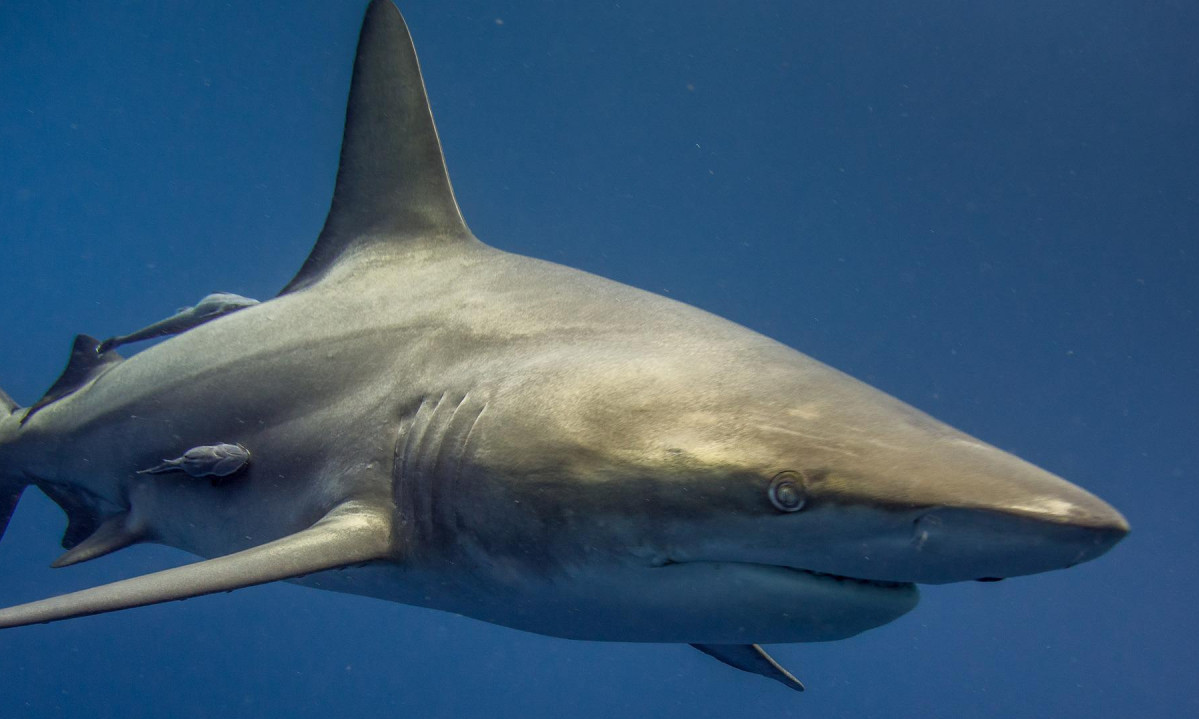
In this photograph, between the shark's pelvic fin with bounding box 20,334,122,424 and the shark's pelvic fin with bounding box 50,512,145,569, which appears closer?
the shark's pelvic fin with bounding box 50,512,145,569

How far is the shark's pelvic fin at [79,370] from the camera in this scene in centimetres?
467

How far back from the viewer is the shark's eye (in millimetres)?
1855

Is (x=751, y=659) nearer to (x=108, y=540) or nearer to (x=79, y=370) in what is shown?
(x=108, y=540)

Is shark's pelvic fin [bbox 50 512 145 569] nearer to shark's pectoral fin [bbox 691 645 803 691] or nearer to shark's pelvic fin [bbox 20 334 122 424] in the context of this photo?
shark's pelvic fin [bbox 20 334 122 424]

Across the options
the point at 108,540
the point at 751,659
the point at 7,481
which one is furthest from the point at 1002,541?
the point at 7,481

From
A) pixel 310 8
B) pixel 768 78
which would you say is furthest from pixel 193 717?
pixel 768 78

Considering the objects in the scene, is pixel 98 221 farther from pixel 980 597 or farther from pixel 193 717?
pixel 980 597

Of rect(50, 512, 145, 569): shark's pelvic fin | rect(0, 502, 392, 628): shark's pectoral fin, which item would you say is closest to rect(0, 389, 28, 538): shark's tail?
rect(50, 512, 145, 569): shark's pelvic fin

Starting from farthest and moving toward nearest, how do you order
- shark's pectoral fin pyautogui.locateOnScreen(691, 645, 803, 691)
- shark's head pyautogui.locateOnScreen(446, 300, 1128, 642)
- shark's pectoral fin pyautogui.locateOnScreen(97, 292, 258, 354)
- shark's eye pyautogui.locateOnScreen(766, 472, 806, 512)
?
shark's pectoral fin pyautogui.locateOnScreen(97, 292, 258, 354) < shark's pectoral fin pyautogui.locateOnScreen(691, 645, 803, 691) < shark's eye pyautogui.locateOnScreen(766, 472, 806, 512) < shark's head pyautogui.locateOnScreen(446, 300, 1128, 642)

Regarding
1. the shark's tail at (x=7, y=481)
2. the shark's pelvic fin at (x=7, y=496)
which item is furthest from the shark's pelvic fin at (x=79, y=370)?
the shark's pelvic fin at (x=7, y=496)

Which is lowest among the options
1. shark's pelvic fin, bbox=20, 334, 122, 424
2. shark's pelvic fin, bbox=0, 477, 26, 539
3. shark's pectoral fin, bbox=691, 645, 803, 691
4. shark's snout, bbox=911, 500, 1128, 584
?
shark's pectoral fin, bbox=691, 645, 803, 691

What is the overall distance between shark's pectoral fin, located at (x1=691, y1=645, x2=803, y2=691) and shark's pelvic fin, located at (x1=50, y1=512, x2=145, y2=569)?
Result: 313 cm

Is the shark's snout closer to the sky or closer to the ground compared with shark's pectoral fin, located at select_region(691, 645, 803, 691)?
closer to the sky

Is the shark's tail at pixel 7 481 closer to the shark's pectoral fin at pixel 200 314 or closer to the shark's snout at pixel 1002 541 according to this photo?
the shark's pectoral fin at pixel 200 314
